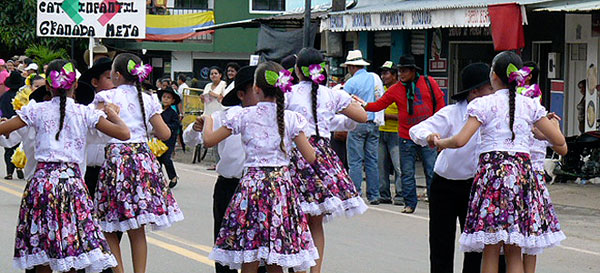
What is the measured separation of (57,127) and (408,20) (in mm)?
10706

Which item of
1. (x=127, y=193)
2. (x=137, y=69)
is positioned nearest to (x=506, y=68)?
(x=137, y=69)

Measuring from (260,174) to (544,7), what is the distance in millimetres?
8282

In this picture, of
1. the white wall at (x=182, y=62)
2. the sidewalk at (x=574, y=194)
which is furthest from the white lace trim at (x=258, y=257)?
the white wall at (x=182, y=62)

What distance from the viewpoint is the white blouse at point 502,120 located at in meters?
7.24

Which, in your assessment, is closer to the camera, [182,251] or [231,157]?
[231,157]

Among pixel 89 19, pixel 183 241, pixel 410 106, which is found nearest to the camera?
pixel 183 241

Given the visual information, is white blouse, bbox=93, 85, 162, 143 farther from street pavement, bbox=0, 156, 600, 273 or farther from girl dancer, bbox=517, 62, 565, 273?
girl dancer, bbox=517, 62, 565, 273

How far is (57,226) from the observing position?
6.93 m

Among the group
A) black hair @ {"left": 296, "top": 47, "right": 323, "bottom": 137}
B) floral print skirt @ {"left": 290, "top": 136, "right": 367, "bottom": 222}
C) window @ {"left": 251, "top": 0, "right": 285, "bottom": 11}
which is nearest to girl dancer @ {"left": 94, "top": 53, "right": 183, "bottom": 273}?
floral print skirt @ {"left": 290, "top": 136, "right": 367, "bottom": 222}

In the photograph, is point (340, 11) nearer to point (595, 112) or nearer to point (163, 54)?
point (595, 112)

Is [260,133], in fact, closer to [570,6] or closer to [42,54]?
[570,6]

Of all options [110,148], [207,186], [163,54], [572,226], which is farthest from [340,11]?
[163,54]

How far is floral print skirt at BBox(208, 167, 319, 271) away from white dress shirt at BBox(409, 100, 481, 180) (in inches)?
47.8

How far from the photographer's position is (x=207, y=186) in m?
16.5
